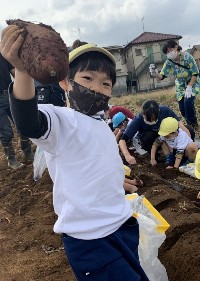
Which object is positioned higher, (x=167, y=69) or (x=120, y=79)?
(x=167, y=69)

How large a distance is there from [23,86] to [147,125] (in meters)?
3.97

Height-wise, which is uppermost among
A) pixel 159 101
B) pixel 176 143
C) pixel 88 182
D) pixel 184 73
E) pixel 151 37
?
pixel 151 37

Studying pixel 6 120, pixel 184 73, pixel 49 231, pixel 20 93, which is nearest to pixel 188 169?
pixel 49 231

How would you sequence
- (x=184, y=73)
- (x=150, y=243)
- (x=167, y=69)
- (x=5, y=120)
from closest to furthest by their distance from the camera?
(x=150, y=243) → (x=5, y=120) → (x=184, y=73) → (x=167, y=69)

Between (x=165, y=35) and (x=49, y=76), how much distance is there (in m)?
36.1

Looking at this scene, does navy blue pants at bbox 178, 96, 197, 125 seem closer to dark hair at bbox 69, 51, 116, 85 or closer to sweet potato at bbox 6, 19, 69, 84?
dark hair at bbox 69, 51, 116, 85

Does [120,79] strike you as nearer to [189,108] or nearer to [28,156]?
[189,108]

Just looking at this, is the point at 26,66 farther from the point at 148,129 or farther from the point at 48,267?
the point at 148,129

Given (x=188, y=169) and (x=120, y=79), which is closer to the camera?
(x=188, y=169)

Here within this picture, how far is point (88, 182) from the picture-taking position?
4.58 feet

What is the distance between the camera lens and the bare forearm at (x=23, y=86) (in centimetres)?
114

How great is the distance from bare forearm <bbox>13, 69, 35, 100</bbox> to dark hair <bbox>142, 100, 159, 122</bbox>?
3.64 metres

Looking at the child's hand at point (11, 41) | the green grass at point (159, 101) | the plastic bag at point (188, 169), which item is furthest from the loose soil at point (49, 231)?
the green grass at point (159, 101)

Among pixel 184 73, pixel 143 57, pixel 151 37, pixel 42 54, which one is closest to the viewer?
pixel 42 54
